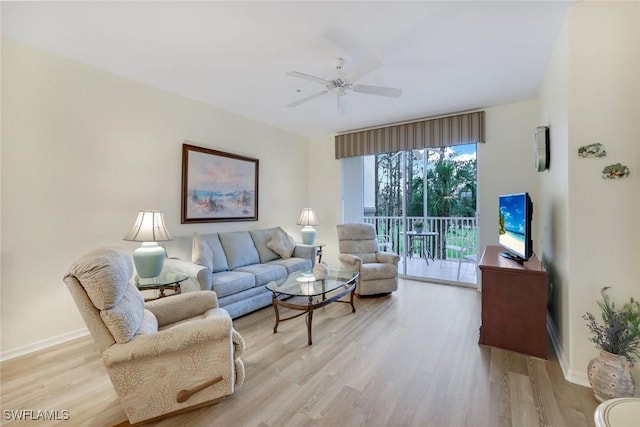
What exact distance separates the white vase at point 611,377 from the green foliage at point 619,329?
1.9 inches

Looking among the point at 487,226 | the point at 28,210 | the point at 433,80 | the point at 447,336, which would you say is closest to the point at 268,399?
the point at 447,336

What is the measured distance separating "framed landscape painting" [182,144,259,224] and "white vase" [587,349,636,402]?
12.9 ft

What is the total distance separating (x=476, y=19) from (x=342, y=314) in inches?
118

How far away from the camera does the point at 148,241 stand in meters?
2.55

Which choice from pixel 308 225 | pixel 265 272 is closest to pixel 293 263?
pixel 265 272

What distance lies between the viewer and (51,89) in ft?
8.13

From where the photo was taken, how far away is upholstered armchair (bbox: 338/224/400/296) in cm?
367

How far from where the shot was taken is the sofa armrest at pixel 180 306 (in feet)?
6.34

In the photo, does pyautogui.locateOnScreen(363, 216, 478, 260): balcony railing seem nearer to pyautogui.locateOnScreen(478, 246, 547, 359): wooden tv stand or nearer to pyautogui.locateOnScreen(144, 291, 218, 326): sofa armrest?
pyautogui.locateOnScreen(478, 246, 547, 359): wooden tv stand

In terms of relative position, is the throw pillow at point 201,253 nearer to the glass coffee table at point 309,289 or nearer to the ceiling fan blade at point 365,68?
the glass coffee table at point 309,289

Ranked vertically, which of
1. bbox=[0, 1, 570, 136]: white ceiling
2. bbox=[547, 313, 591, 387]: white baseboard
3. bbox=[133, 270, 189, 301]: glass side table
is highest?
bbox=[0, 1, 570, 136]: white ceiling

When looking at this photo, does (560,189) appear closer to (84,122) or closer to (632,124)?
(632,124)

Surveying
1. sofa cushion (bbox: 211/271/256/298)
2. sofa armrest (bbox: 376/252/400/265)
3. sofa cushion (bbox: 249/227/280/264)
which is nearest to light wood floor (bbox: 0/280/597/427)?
sofa cushion (bbox: 211/271/256/298)

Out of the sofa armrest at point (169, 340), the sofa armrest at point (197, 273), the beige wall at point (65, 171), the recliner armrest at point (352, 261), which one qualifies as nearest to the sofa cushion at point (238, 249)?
the beige wall at point (65, 171)
